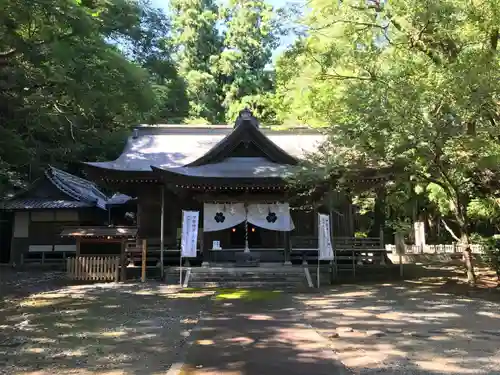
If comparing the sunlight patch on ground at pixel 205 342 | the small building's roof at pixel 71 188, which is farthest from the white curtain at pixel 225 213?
the sunlight patch on ground at pixel 205 342

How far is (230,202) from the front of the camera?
16.9 metres

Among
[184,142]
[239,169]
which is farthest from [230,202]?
[184,142]

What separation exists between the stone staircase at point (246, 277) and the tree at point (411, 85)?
175 inches

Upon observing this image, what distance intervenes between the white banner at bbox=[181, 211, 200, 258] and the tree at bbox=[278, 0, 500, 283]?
5.23 metres

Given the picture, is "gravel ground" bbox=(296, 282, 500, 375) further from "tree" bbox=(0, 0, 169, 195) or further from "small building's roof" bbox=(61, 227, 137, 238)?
"tree" bbox=(0, 0, 169, 195)

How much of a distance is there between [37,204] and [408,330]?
19260 mm

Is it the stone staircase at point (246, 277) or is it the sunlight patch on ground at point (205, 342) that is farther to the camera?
the stone staircase at point (246, 277)

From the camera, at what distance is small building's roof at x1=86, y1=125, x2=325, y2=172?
2031cm

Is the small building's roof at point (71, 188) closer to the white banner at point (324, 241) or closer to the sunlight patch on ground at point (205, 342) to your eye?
the white banner at point (324, 241)

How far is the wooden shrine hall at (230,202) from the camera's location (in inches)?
651

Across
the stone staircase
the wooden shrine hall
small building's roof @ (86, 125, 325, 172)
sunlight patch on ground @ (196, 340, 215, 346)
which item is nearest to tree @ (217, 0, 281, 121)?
small building's roof @ (86, 125, 325, 172)

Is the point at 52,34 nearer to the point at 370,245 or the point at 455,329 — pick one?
the point at 455,329

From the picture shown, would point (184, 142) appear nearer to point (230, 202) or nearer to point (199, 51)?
point (230, 202)

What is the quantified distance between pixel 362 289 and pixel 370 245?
4.13m
